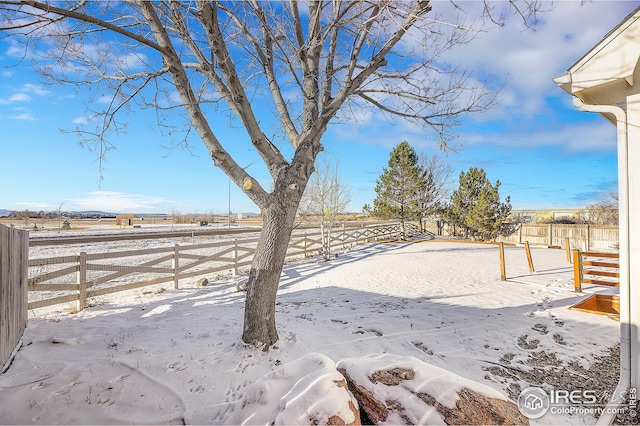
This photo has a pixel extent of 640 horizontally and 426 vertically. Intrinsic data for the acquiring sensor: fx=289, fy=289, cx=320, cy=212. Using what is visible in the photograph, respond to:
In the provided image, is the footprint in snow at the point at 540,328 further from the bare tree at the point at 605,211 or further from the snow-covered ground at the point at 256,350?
the bare tree at the point at 605,211

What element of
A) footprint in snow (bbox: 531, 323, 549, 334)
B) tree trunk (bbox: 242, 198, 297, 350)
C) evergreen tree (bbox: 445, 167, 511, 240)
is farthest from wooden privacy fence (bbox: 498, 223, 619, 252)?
tree trunk (bbox: 242, 198, 297, 350)

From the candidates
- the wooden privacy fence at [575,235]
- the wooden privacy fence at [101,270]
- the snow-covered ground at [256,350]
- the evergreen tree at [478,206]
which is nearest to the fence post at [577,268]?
the snow-covered ground at [256,350]

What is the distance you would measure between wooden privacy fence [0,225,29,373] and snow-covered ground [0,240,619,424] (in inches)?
8.4

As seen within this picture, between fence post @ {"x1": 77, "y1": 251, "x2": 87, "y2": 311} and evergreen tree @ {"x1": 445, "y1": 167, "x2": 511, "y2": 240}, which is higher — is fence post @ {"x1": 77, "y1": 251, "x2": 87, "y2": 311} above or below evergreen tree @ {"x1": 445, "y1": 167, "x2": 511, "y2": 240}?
below

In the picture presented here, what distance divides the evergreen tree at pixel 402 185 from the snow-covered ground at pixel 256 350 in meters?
13.9

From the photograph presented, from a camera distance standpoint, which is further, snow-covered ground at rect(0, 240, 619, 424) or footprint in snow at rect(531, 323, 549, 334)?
footprint in snow at rect(531, 323, 549, 334)

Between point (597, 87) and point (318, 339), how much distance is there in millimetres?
4376

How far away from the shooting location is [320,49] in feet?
13.6

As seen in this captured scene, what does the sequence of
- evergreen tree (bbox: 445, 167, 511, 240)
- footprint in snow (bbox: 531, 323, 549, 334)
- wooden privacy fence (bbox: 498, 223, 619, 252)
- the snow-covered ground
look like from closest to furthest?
1. the snow-covered ground
2. footprint in snow (bbox: 531, 323, 549, 334)
3. wooden privacy fence (bbox: 498, 223, 619, 252)
4. evergreen tree (bbox: 445, 167, 511, 240)

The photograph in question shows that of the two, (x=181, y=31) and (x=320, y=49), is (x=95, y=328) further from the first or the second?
(x=320, y=49)

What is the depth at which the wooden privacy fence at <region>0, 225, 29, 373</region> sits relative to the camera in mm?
2977

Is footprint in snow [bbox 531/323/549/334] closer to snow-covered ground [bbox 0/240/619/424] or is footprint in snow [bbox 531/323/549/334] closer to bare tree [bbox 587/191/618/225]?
snow-covered ground [bbox 0/240/619/424]

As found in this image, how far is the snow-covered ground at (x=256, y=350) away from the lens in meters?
2.43

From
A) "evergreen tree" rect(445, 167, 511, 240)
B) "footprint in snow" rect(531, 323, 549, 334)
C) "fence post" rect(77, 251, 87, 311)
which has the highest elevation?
"evergreen tree" rect(445, 167, 511, 240)
